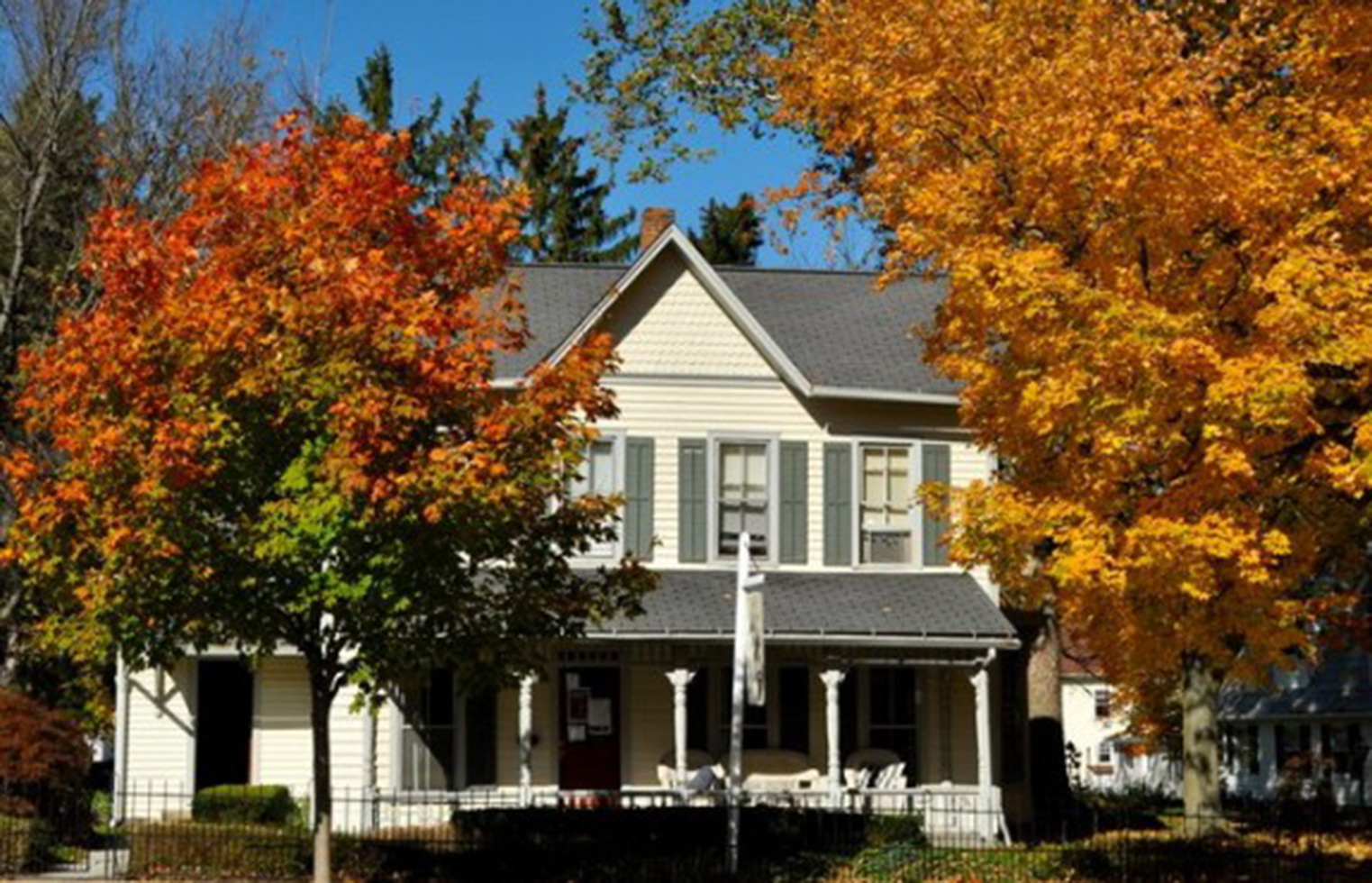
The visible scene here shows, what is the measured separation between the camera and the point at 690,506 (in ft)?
105

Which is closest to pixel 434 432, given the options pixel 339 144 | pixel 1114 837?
pixel 339 144

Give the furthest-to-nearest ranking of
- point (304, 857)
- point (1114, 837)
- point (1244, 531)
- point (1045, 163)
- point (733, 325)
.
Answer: point (733, 325) → point (1114, 837) → point (304, 857) → point (1045, 163) → point (1244, 531)

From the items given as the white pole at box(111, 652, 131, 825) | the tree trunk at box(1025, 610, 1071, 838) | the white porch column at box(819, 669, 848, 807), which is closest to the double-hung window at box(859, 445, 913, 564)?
the white porch column at box(819, 669, 848, 807)

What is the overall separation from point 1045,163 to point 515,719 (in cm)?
1440

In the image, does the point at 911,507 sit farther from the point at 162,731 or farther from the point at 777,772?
the point at 162,731

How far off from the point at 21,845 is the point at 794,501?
13.3 metres

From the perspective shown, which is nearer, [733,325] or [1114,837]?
[1114,837]

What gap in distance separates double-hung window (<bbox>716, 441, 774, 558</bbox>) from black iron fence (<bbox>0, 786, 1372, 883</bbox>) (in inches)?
214

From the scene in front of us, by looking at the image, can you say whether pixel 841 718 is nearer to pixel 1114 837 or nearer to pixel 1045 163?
pixel 1114 837

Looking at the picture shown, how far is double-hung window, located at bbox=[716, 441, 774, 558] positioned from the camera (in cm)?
3222

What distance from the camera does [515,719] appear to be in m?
31.4

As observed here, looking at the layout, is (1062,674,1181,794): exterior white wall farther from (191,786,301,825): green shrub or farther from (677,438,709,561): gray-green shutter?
(191,786,301,825): green shrub

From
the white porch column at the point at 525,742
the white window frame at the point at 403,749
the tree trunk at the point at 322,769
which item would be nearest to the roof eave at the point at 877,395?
the white porch column at the point at 525,742

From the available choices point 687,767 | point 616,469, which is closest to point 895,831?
point 687,767
